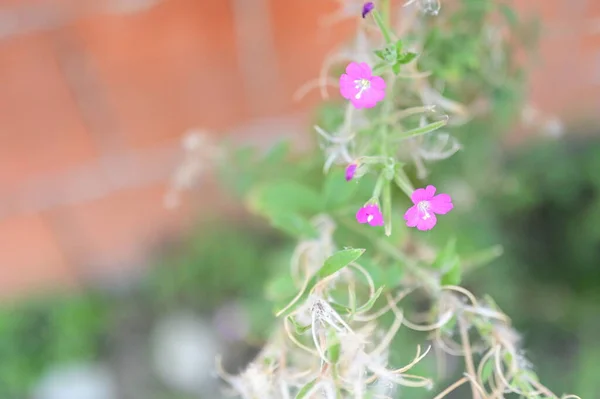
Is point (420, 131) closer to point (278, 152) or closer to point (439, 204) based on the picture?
point (439, 204)

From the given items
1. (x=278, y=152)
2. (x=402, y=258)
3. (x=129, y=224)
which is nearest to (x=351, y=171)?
(x=402, y=258)

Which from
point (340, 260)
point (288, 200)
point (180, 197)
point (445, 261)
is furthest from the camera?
point (180, 197)

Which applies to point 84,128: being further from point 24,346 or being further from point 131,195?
point 24,346

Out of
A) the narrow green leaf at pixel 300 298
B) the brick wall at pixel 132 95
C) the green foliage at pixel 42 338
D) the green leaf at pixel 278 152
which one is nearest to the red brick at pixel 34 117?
the brick wall at pixel 132 95

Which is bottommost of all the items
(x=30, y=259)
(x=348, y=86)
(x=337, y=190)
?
(x=30, y=259)

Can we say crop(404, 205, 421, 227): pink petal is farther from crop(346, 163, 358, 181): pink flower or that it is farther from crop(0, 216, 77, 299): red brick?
crop(0, 216, 77, 299): red brick

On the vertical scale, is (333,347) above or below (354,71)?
below

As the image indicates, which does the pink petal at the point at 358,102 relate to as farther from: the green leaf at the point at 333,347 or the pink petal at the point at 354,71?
the green leaf at the point at 333,347
